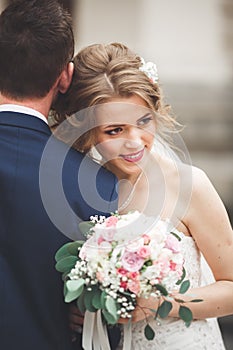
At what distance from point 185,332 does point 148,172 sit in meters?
0.62

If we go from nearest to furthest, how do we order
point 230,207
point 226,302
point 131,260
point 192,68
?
point 131,260 → point 226,302 → point 230,207 → point 192,68

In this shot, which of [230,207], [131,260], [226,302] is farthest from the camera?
[230,207]

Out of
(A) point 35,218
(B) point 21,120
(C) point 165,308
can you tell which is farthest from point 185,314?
(B) point 21,120

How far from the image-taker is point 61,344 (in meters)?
3.58

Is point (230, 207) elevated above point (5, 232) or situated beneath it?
situated beneath

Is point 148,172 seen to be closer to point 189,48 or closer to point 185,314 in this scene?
point 185,314

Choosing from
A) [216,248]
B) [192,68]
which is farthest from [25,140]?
[192,68]

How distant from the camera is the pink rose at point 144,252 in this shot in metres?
3.41

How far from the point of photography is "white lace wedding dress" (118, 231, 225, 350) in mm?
3848

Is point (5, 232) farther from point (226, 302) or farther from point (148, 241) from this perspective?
point (226, 302)

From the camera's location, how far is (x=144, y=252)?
3414mm

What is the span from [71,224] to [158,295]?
0.37 meters

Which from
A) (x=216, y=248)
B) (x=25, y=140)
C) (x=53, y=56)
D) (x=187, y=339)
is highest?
(x=53, y=56)

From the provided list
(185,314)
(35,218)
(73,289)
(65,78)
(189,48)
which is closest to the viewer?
(73,289)
